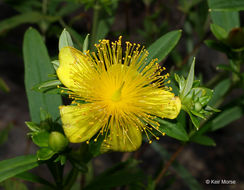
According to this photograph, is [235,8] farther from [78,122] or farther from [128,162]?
[128,162]

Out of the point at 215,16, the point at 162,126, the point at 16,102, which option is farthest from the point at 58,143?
the point at 16,102

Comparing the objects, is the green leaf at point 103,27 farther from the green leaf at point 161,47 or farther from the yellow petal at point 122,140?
the yellow petal at point 122,140

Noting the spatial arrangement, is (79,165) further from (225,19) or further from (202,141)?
(225,19)

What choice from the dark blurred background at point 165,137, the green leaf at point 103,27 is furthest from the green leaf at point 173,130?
the dark blurred background at point 165,137

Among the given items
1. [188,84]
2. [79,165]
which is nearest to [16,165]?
[79,165]

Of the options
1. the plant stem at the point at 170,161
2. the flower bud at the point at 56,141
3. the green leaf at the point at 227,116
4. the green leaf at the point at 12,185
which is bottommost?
the plant stem at the point at 170,161
